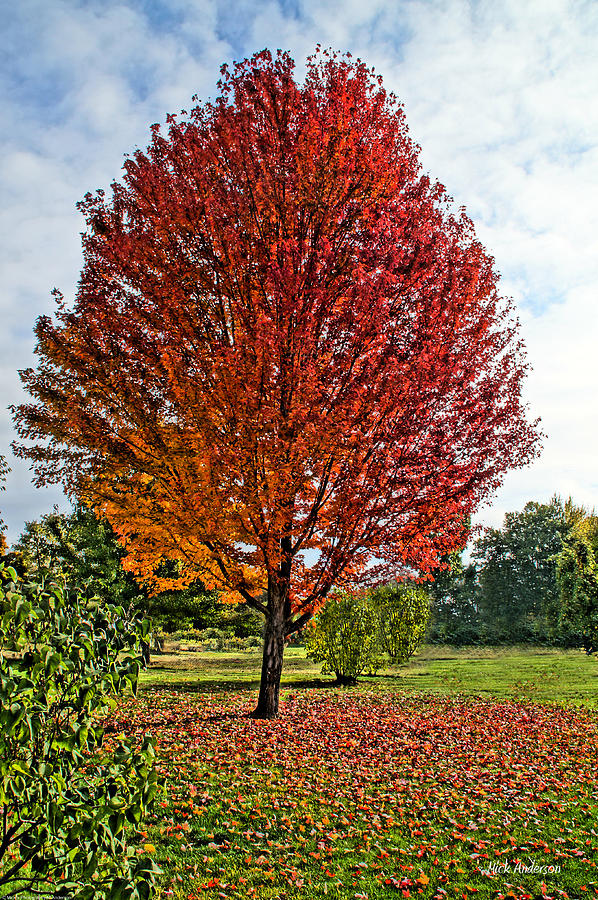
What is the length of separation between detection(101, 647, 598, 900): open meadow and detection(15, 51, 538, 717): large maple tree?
287 cm

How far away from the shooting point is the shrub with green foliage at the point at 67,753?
1.92 metres

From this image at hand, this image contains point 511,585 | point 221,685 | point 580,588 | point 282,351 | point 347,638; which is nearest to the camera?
point 282,351

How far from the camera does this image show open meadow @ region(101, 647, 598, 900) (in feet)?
13.7

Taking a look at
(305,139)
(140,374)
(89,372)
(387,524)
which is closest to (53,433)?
(89,372)

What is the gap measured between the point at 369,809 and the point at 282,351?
237 inches

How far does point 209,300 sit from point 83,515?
64.0 feet

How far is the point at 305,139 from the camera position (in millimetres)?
8078

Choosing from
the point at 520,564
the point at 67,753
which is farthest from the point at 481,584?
the point at 67,753

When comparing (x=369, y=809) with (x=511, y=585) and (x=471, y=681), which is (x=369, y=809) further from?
(x=511, y=585)

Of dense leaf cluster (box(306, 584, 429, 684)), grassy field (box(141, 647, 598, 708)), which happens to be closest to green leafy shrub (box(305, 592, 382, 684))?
dense leaf cluster (box(306, 584, 429, 684))

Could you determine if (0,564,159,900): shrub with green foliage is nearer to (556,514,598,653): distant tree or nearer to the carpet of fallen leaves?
the carpet of fallen leaves

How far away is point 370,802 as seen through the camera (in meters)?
5.92

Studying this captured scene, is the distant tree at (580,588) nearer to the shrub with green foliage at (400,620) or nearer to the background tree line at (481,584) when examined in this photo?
the background tree line at (481,584)

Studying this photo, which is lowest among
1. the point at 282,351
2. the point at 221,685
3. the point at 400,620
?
the point at 221,685
